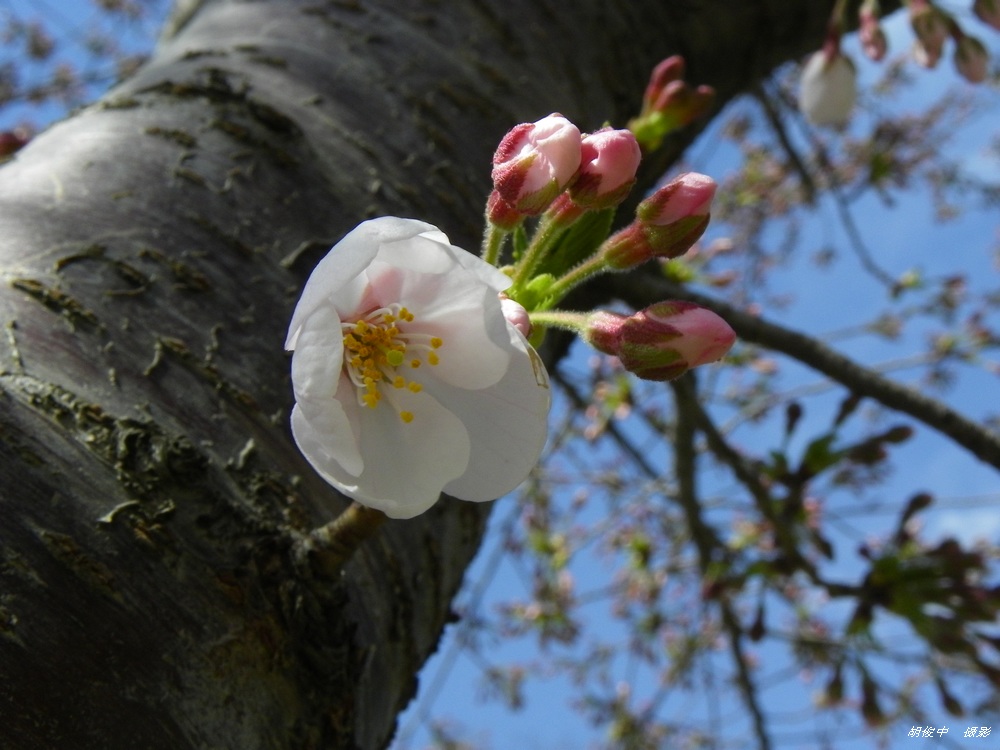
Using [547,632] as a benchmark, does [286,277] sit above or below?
below

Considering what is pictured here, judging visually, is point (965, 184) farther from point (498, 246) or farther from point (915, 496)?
point (498, 246)

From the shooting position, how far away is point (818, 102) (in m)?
2.51

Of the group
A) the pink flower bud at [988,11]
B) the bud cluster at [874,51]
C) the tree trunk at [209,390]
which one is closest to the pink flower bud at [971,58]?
the bud cluster at [874,51]

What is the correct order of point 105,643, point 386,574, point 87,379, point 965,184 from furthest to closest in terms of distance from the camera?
1. point 965,184
2. point 386,574
3. point 87,379
4. point 105,643

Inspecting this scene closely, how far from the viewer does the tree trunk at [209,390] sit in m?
0.72

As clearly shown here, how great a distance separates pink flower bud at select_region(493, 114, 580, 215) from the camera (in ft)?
2.68

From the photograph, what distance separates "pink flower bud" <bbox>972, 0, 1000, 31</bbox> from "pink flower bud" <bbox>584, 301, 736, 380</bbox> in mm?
1956

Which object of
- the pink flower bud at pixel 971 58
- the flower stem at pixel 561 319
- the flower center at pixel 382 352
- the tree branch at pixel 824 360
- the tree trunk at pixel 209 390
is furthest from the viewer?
the pink flower bud at pixel 971 58

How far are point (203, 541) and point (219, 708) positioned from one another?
0.51 ft

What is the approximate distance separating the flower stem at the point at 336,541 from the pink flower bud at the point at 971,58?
2347 millimetres

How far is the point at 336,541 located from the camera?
2.78 feet

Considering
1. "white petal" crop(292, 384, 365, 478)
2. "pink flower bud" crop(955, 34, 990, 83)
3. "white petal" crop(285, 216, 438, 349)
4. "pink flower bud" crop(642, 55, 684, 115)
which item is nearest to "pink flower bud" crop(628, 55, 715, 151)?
"pink flower bud" crop(642, 55, 684, 115)

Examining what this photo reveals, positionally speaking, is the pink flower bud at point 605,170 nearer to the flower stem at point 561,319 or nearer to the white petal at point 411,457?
the flower stem at point 561,319

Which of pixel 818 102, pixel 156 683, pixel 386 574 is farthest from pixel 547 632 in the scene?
pixel 156 683
